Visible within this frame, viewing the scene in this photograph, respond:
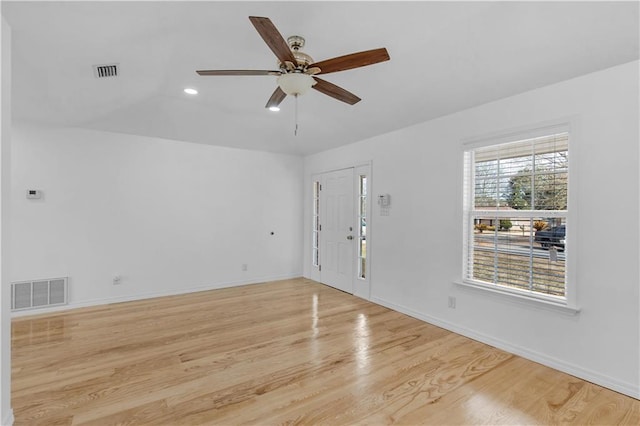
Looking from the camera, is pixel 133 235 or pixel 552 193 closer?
pixel 552 193

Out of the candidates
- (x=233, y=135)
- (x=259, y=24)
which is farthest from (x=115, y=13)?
(x=233, y=135)

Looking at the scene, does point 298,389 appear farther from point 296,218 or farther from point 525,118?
point 296,218

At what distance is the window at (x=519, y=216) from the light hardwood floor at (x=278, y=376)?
2.47 ft

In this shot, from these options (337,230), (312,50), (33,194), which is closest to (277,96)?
(312,50)

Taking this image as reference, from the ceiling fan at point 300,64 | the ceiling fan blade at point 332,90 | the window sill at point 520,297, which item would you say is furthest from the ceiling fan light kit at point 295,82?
the window sill at point 520,297

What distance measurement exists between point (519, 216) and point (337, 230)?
2904mm

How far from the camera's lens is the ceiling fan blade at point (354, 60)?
69.1 inches

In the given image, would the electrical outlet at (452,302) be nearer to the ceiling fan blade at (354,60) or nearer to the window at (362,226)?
the window at (362,226)

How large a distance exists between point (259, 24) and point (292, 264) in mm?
→ 4978

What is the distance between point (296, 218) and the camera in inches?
240

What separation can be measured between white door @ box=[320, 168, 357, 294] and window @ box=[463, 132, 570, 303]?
2.02 metres

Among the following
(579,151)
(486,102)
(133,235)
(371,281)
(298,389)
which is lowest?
(298,389)

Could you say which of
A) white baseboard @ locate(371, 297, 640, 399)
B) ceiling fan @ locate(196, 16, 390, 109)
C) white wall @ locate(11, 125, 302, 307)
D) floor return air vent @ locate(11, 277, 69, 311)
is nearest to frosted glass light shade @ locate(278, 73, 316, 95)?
ceiling fan @ locate(196, 16, 390, 109)

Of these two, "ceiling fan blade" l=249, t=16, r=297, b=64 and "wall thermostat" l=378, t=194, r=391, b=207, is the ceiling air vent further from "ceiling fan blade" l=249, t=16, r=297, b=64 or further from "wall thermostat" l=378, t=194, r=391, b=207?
"wall thermostat" l=378, t=194, r=391, b=207
